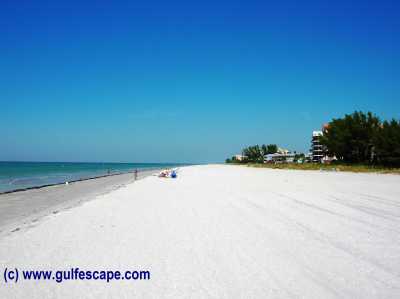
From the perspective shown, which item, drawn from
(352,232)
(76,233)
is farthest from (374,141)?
(76,233)

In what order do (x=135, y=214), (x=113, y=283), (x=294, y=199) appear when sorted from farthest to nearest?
(x=294, y=199), (x=135, y=214), (x=113, y=283)

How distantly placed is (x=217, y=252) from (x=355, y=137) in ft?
152

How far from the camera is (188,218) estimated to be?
6.88 m

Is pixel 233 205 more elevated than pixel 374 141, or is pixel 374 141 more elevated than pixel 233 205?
pixel 374 141

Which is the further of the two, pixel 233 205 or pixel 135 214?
pixel 233 205

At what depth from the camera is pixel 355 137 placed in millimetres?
45000

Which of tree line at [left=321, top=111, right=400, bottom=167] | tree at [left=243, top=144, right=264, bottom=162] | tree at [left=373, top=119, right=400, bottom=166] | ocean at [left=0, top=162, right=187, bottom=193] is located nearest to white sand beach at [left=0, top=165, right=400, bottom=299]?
ocean at [left=0, top=162, right=187, bottom=193]

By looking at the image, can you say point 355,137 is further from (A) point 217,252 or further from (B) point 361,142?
(A) point 217,252

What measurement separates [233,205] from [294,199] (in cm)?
235

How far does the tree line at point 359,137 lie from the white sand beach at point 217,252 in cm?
3672

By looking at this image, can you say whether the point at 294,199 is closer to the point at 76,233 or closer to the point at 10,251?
the point at 76,233

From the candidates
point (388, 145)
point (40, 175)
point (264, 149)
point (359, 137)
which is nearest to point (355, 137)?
point (359, 137)

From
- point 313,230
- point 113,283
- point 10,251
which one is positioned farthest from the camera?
point 313,230

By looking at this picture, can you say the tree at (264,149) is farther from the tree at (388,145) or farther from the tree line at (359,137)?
the tree at (388,145)
